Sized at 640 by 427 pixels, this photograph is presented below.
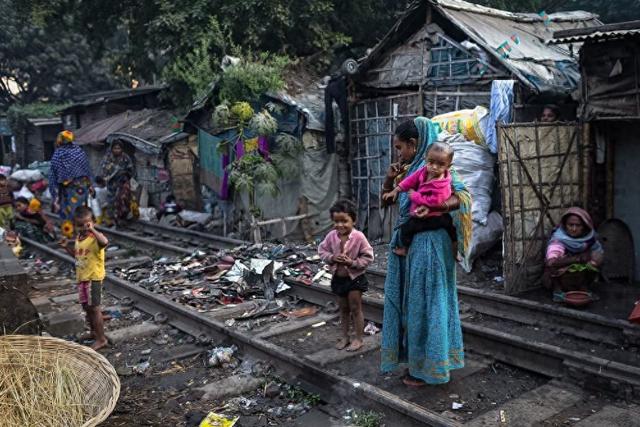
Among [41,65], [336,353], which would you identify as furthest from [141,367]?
[41,65]

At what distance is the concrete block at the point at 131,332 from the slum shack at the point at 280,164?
504cm

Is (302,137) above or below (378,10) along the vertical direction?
below

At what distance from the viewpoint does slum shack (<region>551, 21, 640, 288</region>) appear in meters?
8.19

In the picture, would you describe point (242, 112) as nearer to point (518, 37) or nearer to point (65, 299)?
point (65, 299)

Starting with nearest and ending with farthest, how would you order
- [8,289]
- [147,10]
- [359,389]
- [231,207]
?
[359,389] < [8,289] < [231,207] < [147,10]

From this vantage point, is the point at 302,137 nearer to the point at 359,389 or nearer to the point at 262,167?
the point at 262,167

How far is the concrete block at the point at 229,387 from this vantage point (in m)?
5.42

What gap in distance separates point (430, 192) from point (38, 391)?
10.4 ft

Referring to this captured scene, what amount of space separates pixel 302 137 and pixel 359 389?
8768 mm

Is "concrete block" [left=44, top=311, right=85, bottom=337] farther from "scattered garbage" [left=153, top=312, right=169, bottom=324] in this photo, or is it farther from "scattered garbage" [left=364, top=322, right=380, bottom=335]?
"scattered garbage" [left=364, top=322, right=380, bottom=335]

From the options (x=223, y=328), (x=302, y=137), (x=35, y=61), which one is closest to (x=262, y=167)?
(x=302, y=137)

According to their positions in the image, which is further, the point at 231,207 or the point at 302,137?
the point at 231,207

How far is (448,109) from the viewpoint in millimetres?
11305

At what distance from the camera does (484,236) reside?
9.45 meters
